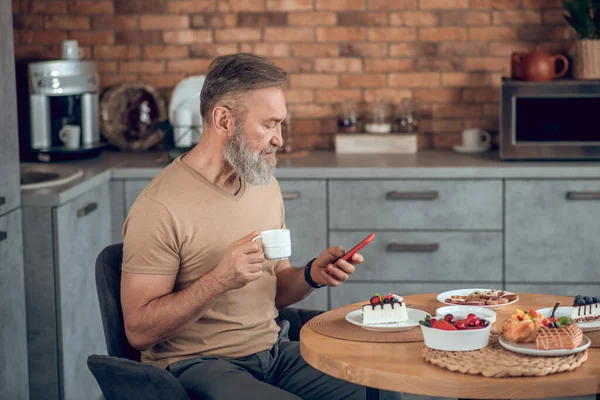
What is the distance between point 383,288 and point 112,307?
1.79m

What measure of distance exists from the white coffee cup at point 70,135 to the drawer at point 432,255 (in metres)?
1.17

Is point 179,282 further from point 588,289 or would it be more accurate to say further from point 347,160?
point 588,289

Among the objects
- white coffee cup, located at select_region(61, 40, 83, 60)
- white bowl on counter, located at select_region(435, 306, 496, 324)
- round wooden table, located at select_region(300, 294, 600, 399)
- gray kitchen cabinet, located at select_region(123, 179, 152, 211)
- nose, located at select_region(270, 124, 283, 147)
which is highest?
white coffee cup, located at select_region(61, 40, 83, 60)

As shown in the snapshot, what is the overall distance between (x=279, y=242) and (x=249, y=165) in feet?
0.96

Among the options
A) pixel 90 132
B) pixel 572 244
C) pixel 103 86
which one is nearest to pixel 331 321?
pixel 572 244

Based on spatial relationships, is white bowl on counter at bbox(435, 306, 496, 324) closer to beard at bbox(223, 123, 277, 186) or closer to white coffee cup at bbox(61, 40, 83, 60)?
beard at bbox(223, 123, 277, 186)

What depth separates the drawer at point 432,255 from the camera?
391 cm

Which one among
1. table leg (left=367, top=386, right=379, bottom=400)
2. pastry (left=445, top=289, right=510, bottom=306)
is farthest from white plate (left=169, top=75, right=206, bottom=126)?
table leg (left=367, top=386, right=379, bottom=400)

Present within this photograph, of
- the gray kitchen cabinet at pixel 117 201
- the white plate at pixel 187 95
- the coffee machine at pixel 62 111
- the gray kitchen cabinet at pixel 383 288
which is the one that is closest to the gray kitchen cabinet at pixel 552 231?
the gray kitchen cabinet at pixel 383 288

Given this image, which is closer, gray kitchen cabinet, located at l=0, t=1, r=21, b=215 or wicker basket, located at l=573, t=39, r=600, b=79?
gray kitchen cabinet, located at l=0, t=1, r=21, b=215

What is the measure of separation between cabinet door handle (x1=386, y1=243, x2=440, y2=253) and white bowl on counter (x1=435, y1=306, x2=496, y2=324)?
166 centimetres

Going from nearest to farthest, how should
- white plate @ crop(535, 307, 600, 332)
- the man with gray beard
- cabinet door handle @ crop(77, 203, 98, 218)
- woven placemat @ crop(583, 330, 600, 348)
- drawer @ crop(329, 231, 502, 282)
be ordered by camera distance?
woven placemat @ crop(583, 330, 600, 348) → white plate @ crop(535, 307, 600, 332) → the man with gray beard → cabinet door handle @ crop(77, 203, 98, 218) → drawer @ crop(329, 231, 502, 282)

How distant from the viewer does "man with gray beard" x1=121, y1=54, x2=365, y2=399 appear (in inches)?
87.7

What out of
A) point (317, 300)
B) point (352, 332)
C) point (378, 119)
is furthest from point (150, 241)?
point (378, 119)
